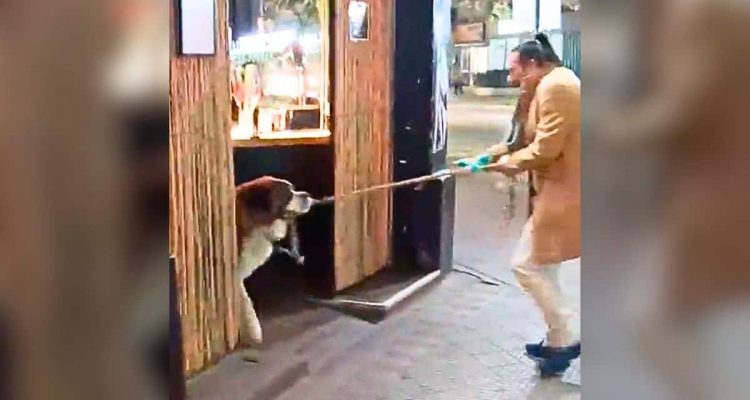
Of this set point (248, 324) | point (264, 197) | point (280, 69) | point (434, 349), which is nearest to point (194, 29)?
point (280, 69)

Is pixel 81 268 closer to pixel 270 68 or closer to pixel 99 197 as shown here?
pixel 99 197

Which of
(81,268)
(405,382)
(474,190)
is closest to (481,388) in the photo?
(405,382)

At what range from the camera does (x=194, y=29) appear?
3.44 feet

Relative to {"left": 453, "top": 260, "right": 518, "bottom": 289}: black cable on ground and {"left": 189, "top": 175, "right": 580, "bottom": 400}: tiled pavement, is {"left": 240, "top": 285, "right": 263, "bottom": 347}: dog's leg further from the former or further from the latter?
{"left": 453, "top": 260, "right": 518, "bottom": 289}: black cable on ground

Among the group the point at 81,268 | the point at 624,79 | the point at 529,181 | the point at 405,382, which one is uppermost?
the point at 624,79

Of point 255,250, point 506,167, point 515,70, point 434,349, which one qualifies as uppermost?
point 515,70

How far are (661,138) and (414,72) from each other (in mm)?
310

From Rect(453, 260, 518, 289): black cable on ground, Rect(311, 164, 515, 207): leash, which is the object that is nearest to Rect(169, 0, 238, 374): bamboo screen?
Rect(311, 164, 515, 207): leash

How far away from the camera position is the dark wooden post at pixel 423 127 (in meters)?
1.08

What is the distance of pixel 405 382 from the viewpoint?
3.54 ft

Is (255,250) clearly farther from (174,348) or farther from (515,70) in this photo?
(515,70)

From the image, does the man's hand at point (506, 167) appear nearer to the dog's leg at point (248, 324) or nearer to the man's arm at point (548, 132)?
the man's arm at point (548, 132)

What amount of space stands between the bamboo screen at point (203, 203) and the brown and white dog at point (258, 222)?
1cm

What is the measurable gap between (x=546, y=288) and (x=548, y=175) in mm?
131
